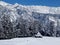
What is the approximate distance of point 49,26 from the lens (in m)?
65.4

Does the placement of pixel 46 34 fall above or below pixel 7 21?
below

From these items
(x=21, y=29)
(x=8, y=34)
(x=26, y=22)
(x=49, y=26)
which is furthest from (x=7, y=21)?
(x=49, y=26)

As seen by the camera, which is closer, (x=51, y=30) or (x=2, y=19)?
(x=2, y=19)

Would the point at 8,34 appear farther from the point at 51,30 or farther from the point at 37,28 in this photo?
the point at 51,30

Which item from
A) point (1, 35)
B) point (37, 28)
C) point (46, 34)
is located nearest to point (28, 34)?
point (37, 28)

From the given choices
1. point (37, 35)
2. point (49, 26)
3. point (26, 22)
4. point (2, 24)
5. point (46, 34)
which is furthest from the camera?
point (49, 26)

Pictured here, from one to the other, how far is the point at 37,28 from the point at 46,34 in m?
4.44

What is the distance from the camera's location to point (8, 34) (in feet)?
135

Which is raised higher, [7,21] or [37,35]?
[7,21]

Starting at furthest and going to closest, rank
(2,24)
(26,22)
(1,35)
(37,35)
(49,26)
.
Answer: (49,26) → (26,22) → (37,35) → (2,24) → (1,35)

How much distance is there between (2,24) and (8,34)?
3469 millimetres

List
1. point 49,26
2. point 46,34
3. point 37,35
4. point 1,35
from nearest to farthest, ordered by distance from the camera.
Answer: point 1,35 < point 37,35 < point 46,34 < point 49,26

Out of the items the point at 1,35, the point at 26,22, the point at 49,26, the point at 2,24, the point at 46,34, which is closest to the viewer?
the point at 1,35

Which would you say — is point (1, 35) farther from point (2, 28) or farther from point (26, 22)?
point (26, 22)
